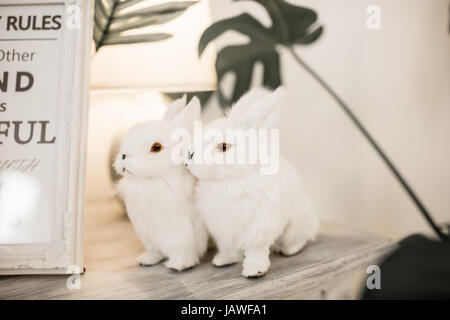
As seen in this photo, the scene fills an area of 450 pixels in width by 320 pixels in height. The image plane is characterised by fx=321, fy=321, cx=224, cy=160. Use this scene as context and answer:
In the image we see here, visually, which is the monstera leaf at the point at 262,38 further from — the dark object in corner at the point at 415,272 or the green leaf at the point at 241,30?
the dark object in corner at the point at 415,272

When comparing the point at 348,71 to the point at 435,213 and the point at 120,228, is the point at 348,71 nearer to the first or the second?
the point at 435,213

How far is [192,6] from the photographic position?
812 mm

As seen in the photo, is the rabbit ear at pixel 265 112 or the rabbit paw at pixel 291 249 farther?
the rabbit paw at pixel 291 249

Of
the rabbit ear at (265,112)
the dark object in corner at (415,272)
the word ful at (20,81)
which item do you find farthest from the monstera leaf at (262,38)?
the dark object in corner at (415,272)

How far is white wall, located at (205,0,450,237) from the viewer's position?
3.10ft

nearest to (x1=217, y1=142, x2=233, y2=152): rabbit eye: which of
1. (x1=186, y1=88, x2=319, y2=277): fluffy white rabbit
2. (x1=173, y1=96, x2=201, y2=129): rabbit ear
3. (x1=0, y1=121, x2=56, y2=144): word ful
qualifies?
(x1=186, y1=88, x2=319, y2=277): fluffy white rabbit

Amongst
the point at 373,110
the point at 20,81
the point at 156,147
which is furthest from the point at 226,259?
the point at 373,110

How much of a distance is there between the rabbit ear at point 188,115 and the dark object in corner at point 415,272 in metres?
0.54

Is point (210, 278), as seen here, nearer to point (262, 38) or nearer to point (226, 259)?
point (226, 259)

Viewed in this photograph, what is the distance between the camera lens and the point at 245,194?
2.15 feet

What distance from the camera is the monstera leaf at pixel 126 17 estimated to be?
797mm

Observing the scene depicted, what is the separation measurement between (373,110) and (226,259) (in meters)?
0.70
